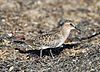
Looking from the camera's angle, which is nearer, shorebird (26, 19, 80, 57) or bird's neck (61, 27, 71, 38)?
shorebird (26, 19, 80, 57)

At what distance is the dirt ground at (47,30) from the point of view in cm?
895

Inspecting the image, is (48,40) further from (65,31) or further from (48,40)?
(65,31)

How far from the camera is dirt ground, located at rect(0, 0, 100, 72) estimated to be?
8.95m

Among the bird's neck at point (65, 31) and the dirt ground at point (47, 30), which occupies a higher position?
the bird's neck at point (65, 31)

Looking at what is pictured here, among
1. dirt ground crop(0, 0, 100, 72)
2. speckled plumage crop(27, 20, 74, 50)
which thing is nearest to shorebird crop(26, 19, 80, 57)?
speckled plumage crop(27, 20, 74, 50)

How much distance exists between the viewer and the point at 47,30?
484 inches

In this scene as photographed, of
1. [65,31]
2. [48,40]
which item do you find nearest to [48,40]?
[48,40]

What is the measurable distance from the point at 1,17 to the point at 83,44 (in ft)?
12.2

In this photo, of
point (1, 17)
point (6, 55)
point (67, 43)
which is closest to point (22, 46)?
point (6, 55)

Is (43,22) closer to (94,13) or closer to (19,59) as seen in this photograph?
(94,13)

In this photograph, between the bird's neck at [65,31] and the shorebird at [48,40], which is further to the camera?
the bird's neck at [65,31]

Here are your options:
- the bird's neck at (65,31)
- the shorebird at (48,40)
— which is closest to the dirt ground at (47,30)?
the shorebird at (48,40)

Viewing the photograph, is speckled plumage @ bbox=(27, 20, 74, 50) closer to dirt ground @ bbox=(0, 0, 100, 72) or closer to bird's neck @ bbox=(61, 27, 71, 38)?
bird's neck @ bbox=(61, 27, 71, 38)

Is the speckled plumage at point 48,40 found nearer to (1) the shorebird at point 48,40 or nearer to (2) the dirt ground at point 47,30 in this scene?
(1) the shorebird at point 48,40
